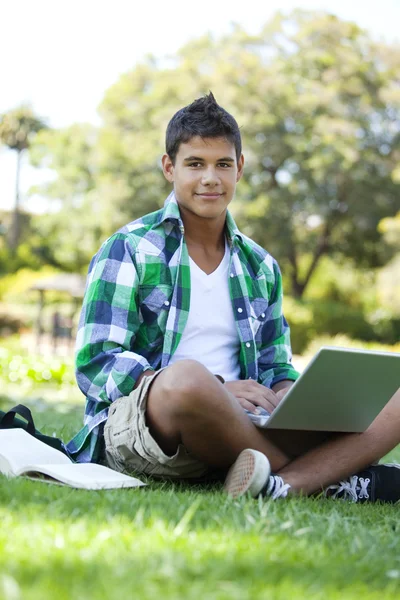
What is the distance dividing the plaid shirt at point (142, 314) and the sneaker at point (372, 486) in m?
0.58

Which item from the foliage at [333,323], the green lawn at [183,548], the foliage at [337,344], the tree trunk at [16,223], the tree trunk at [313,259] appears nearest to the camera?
the green lawn at [183,548]

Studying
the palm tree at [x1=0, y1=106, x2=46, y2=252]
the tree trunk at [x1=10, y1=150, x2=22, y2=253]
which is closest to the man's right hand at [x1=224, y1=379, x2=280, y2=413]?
the tree trunk at [x1=10, y1=150, x2=22, y2=253]

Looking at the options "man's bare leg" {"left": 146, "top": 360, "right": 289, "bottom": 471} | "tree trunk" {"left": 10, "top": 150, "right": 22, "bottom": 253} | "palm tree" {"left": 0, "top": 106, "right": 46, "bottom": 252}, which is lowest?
"man's bare leg" {"left": 146, "top": 360, "right": 289, "bottom": 471}

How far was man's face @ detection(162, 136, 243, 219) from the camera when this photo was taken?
315 cm

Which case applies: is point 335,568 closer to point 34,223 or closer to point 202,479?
point 202,479

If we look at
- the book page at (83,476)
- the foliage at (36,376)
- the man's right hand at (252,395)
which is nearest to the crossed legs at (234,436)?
the man's right hand at (252,395)

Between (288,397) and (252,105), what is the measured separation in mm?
21572

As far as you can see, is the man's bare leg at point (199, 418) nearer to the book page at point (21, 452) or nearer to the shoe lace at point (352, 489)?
the shoe lace at point (352, 489)

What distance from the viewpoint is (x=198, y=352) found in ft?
10.0

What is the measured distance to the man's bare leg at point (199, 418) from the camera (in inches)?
95.2

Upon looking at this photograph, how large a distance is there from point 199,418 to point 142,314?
0.67m

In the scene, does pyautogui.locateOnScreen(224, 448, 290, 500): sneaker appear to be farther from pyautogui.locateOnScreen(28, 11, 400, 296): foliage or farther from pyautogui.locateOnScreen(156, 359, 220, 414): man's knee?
pyautogui.locateOnScreen(28, 11, 400, 296): foliage

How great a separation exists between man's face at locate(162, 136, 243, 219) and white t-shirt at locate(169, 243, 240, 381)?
0.76 ft

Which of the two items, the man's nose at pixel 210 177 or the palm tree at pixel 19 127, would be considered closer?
the man's nose at pixel 210 177
